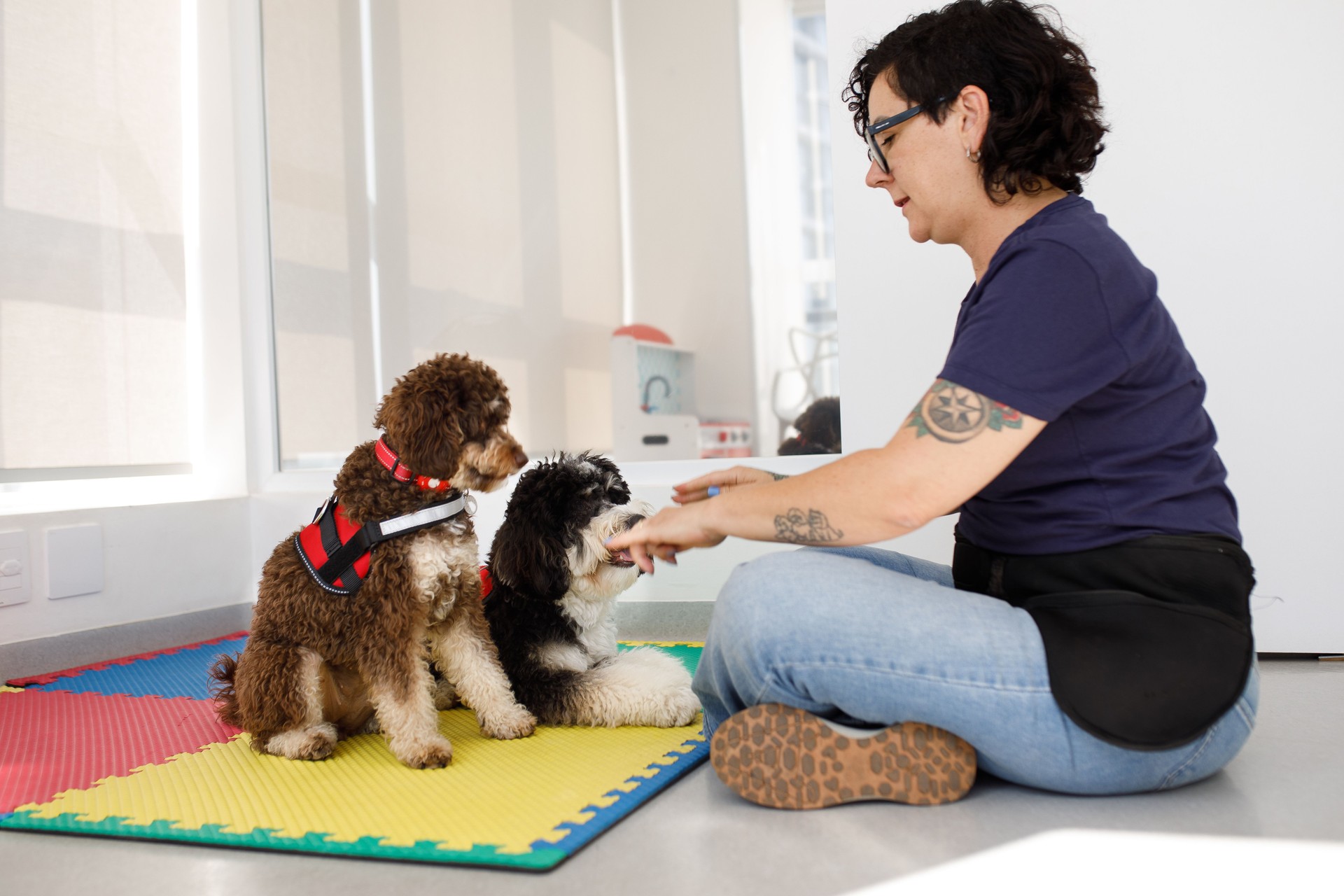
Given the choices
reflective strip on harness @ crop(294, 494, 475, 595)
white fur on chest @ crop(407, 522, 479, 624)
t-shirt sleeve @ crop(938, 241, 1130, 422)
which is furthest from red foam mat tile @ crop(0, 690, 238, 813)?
t-shirt sleeve @ crop(938, 241, 1130, 422)

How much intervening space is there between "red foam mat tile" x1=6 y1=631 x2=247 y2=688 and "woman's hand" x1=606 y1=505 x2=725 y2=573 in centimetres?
205

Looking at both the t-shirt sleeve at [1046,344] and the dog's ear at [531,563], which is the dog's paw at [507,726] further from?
the t-shirt sleeve at [1046,344]

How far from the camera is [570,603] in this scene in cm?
207

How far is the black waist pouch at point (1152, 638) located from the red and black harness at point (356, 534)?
1.11 metres

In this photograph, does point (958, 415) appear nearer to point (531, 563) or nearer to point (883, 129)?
point (883, 129)

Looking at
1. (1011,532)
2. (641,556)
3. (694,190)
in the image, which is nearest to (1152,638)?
(1011,532)

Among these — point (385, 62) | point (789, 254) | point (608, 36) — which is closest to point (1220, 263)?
point (789, 254)

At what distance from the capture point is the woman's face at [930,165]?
1505 millimetres

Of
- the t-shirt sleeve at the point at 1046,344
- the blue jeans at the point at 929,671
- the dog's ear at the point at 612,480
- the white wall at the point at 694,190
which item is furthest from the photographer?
the white wall at the point at 694,190

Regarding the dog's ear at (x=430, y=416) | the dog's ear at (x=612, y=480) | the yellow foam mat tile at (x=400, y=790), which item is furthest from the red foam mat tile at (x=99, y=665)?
the dog's ear at (x=612, y=480)

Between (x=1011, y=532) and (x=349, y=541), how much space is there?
119 centimetres

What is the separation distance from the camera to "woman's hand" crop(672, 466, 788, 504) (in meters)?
1.75

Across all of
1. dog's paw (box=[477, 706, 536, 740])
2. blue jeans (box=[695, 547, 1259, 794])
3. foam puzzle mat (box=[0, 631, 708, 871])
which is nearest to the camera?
blue jeans (box=[695, 547, 1259, 794])

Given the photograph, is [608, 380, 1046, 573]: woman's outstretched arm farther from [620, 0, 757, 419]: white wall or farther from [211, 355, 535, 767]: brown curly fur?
[620, 0, 757, 419]: white wall
